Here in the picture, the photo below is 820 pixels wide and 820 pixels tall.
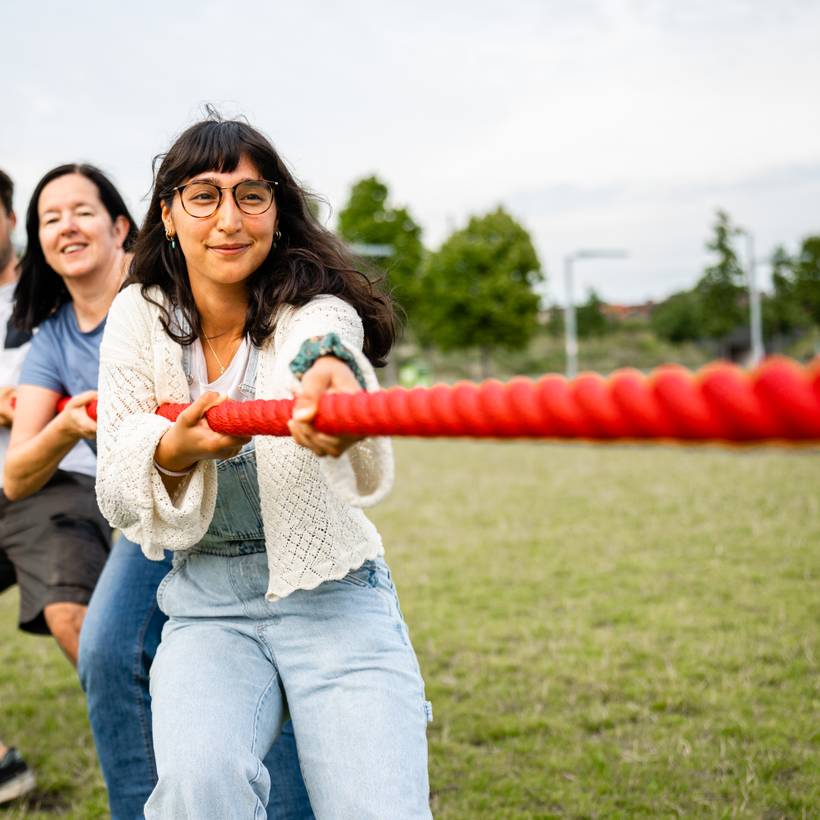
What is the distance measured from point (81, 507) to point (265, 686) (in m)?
1.80

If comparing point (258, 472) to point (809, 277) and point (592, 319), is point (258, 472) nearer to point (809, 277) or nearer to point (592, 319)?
point (809, 277)

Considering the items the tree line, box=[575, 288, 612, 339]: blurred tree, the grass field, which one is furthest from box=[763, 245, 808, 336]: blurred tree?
the grass field

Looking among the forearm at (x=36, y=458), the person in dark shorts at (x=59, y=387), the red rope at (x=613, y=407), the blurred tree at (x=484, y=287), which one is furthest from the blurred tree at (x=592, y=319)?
the red rope at (x=613, y=407)

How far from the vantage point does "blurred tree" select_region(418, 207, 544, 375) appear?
42969 mm

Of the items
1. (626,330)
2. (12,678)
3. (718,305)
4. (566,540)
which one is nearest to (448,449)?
(566,540)

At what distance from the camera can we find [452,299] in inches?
1698

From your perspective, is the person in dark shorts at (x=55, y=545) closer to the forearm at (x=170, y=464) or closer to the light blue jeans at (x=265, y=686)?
the light blue jeans at (x=265, y=686)

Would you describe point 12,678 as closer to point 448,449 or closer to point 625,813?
point 625,813

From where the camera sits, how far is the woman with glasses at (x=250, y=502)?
218 centimetres

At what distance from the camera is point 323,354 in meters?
2.04

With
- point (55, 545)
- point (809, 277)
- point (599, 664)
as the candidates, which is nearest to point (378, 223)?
point (809, 277)

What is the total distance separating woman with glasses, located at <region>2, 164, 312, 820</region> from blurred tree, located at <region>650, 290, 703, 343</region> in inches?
1931

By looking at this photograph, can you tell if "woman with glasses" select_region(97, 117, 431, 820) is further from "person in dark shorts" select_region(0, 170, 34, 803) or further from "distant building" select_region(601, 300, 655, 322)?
"distant building" select_region(601, 300, 655, 322)

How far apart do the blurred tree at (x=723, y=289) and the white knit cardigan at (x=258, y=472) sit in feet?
124
